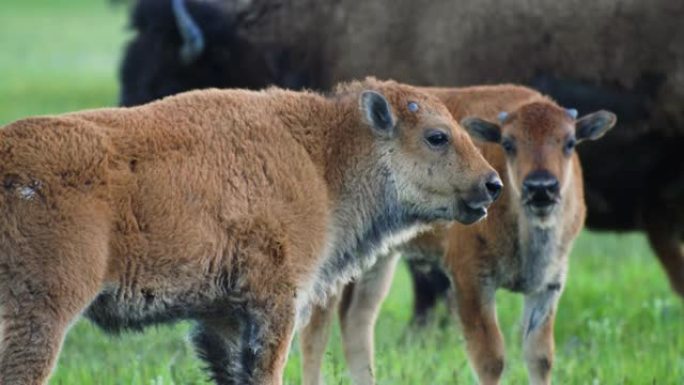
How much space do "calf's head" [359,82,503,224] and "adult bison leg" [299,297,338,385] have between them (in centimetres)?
183

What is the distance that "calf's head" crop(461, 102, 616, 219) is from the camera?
874cm

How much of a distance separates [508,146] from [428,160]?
73.9 inches

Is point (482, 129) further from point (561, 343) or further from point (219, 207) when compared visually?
point (219, 207)

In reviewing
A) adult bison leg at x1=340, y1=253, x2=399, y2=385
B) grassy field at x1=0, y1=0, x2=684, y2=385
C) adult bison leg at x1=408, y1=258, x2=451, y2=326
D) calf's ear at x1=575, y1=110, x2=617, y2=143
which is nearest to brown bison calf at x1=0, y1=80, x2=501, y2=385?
grassy field at x1=0, y1=0, x2=684, y2=385

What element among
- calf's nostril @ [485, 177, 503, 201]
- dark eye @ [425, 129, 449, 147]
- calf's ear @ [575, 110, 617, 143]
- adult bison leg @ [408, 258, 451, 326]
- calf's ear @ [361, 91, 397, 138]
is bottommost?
adult bison leg @ [408, 258, 451, 326]

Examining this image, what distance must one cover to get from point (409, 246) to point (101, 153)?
332 centimetres

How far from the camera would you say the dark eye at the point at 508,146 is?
9008mm

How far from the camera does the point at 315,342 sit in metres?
8.99

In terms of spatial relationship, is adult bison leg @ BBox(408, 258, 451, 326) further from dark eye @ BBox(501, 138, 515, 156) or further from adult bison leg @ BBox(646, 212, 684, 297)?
dark eye @ BBox(501, 138, 515, 156)

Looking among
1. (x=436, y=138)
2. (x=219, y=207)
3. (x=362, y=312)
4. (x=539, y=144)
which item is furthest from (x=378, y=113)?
(x=362, y=312)

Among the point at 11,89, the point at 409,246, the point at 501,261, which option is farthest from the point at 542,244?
the point at 11,89

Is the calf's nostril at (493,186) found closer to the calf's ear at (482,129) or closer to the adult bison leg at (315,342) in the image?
the calf's ear at (482,129)

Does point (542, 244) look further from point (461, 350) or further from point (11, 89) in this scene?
point (11, 89)

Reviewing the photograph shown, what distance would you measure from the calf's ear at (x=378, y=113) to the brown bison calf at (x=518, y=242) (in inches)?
66.3
